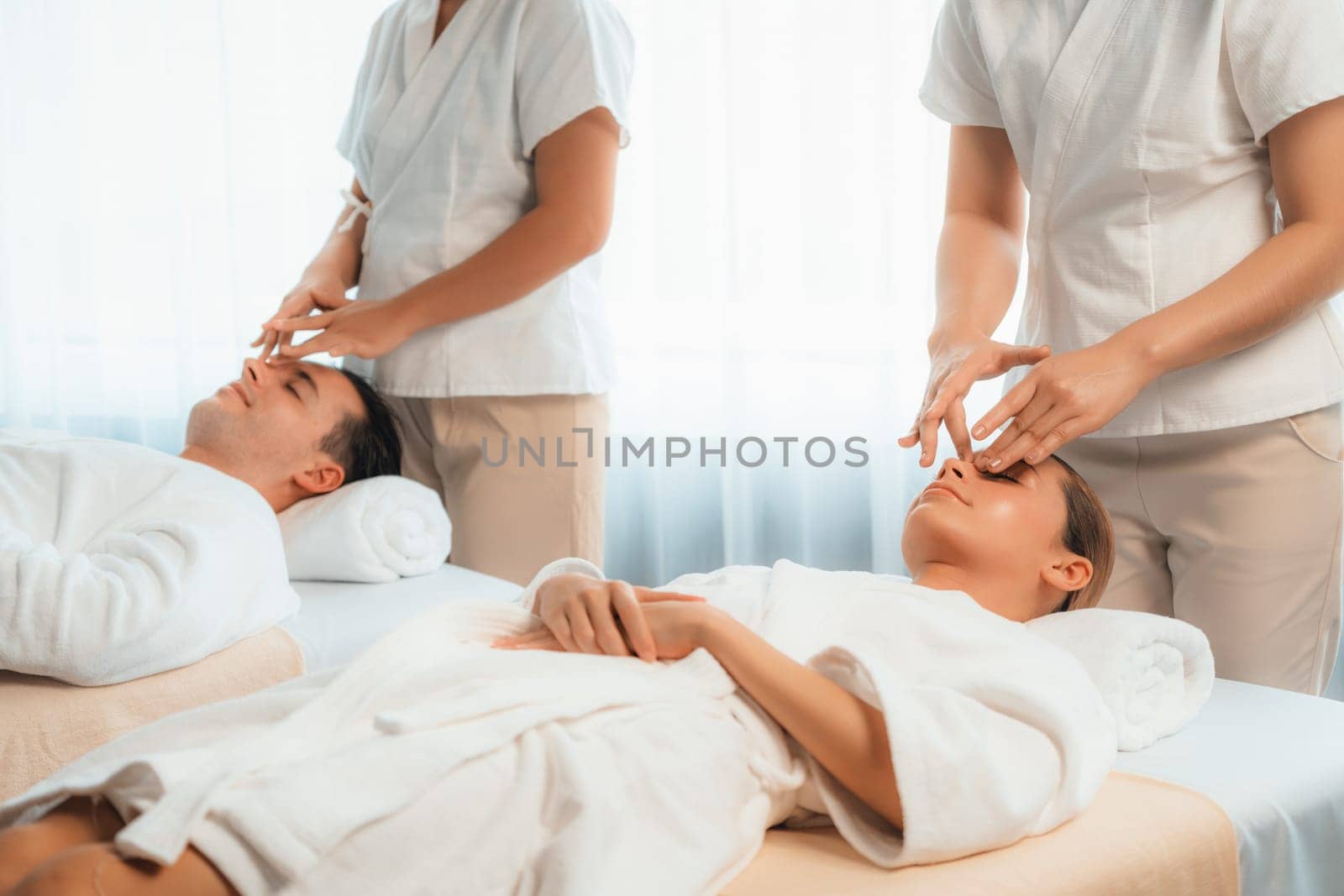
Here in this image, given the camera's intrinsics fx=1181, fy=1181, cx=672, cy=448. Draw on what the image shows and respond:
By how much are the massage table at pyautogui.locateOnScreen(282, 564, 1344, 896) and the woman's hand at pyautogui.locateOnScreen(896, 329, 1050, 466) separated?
373mm

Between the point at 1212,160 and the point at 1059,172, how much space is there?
168 mm

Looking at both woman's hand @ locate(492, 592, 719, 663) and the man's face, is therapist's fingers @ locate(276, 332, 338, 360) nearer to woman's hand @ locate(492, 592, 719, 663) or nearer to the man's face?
the man's face

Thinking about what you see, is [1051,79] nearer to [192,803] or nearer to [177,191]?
[192,803]

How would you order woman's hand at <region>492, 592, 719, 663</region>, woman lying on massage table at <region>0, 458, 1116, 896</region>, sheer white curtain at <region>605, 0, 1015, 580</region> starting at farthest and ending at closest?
sheer white curtain at <region>605, 0, 1015, 580</region> → woman's hand at <region>492, 592, 719, 663</region> → woman lying on massage table at <region>0, 458, 1116, 896</region>

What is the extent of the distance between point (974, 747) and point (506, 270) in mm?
1135

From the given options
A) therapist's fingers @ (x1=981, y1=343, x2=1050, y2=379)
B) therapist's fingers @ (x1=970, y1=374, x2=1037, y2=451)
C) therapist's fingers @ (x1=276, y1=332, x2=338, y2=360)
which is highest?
therapist's fingers @ (x1=276, y1=332, x2=338, y2=360)

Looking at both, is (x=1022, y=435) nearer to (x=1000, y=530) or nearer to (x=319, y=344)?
(x=1000, y=530)

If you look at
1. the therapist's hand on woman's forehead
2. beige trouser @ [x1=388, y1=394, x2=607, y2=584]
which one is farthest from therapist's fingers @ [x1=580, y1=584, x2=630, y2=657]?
beige trouser @ [x1=388, y1=394, x2=607, y2=584]

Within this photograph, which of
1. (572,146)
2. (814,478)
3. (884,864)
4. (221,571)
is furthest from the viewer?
(814,478)

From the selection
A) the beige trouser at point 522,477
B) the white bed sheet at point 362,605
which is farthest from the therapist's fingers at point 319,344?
the white bed sheet at point 362,605

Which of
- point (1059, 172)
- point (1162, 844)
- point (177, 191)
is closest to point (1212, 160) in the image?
point (1059, 172)

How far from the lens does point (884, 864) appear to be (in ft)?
3.17

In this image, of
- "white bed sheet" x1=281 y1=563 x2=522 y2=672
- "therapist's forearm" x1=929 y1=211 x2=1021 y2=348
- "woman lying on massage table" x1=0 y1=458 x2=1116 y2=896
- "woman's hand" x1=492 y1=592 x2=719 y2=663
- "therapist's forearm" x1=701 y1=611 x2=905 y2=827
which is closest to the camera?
"woman lying on massage table" x1=0 y1=458 x2=1116 y2=896

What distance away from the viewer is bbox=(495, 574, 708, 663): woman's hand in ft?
3.61
